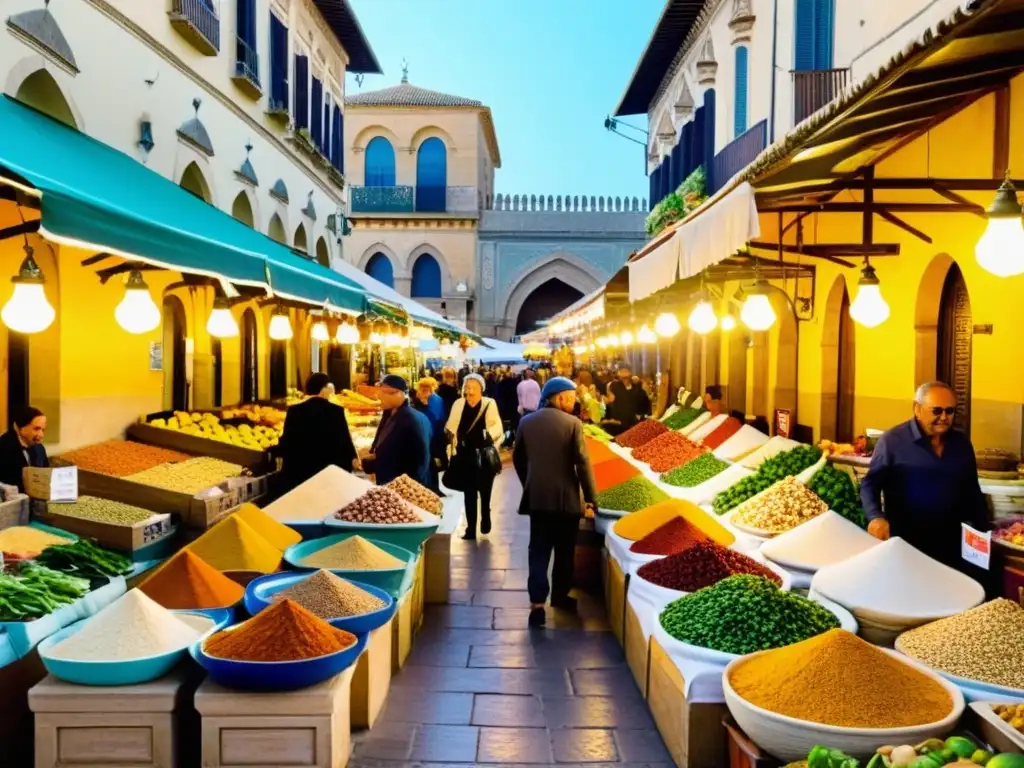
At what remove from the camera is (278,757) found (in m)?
3.52

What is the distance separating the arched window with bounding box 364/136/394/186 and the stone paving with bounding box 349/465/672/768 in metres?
31.5

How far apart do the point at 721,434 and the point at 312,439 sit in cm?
465

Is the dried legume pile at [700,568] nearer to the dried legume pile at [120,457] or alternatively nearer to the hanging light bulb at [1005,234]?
the hanging light bulb at [1005,234]

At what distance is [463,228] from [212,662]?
108 ft

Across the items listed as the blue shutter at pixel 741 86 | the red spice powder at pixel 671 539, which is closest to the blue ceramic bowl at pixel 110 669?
the red spice powder at pixel 671 539

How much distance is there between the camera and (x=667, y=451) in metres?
9.28

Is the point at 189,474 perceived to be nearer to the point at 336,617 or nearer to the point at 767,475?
the point at 336,617

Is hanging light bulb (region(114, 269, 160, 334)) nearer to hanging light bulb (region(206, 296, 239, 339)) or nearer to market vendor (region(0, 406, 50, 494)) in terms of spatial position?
market vendor (region(0, 406, 50, 494))

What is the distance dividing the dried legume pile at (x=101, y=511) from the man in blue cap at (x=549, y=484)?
2.36 meters

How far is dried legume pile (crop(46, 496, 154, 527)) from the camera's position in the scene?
210 inches

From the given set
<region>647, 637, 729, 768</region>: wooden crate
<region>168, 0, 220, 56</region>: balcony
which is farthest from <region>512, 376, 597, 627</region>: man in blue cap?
<region>168, 0, 220, 56</region>: balcony

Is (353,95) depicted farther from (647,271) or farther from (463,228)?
(647,271)

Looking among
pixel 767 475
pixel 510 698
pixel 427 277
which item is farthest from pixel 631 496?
pixel 427 277

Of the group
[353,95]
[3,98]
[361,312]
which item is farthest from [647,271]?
[353,95]
